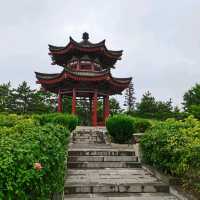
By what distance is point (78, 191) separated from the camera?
6.62 meters

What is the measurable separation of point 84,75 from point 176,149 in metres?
15.1

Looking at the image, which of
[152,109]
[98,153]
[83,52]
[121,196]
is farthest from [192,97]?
[121,196]

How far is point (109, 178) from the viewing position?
24.9 ft

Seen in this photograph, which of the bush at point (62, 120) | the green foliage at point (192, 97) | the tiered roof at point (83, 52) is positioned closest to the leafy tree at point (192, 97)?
the green foliage at point (192, 97)

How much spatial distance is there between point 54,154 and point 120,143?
850 cm

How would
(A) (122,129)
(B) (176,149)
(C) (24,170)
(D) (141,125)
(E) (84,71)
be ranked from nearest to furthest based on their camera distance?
1. (C) (24,170)
2. (B) (176,149)
3. (A) (122,129)
4. (D) (141,125)
5. (E) (84,71)

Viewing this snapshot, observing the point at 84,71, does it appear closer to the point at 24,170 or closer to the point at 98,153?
the point at 98,153

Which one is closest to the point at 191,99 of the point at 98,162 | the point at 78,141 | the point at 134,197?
the point at 78,141

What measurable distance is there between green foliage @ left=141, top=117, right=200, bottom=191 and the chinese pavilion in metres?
12.7

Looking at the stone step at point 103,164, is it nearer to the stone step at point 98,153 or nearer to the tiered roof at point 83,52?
the stone step at point 98,153

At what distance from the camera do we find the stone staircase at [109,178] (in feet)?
21.4

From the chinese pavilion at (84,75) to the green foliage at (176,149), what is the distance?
12713mm

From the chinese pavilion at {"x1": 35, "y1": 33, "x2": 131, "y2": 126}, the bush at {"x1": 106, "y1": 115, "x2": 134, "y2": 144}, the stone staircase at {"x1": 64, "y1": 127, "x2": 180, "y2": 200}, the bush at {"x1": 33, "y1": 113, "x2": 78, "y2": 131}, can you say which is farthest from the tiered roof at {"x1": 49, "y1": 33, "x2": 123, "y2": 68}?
the stone staircase at {"x1": 64, "y1": 127, "x2": 180, "y2": 200}

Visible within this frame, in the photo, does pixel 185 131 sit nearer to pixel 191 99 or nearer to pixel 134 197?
pixel 134 197
